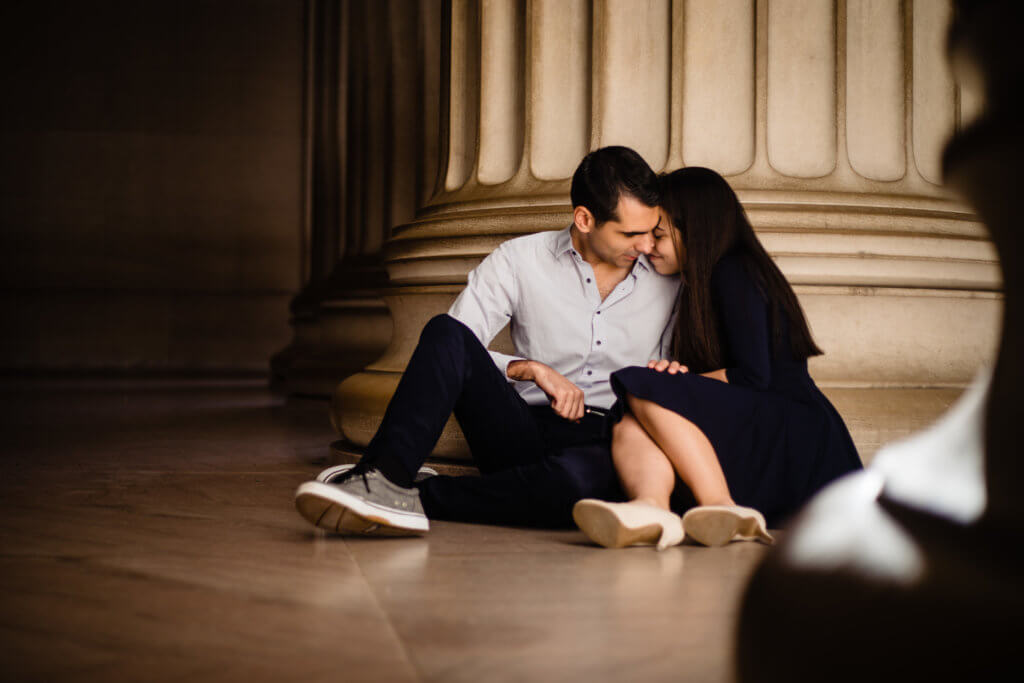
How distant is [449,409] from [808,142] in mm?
2704

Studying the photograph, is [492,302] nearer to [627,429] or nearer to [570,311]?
[570,311]

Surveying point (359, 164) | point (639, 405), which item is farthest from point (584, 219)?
point (359, 164)

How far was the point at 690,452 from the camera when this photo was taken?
3.96 metres

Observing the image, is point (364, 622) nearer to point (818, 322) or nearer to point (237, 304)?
point (818, 322)

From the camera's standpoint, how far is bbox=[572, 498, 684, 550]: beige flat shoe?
3.67 metres

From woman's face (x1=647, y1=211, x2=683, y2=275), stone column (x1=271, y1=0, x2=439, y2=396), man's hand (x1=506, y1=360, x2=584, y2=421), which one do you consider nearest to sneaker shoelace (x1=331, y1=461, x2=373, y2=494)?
man's hand (x1=506, y1=360, x2=584, y2=421)

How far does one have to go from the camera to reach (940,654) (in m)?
1.35

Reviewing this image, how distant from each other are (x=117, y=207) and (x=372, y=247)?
9.72m

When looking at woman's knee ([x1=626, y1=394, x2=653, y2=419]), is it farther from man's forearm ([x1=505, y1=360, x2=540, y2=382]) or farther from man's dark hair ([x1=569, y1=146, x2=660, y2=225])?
man's dark hair ([x1=569, y1=146, x2=660, y2=225])

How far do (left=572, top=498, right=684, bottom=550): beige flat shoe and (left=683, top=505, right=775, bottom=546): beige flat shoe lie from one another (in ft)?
0.19

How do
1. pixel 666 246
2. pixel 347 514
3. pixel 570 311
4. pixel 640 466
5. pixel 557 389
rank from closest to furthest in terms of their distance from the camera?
pixel 347 514 → pixel 640 466 → pixel 557 389 → pixel 666 246 → pixel 570 311

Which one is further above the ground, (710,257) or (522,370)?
(710,257)

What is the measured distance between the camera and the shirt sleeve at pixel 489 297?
4.77 meters

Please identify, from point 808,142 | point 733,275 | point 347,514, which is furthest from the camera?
point 808,142
